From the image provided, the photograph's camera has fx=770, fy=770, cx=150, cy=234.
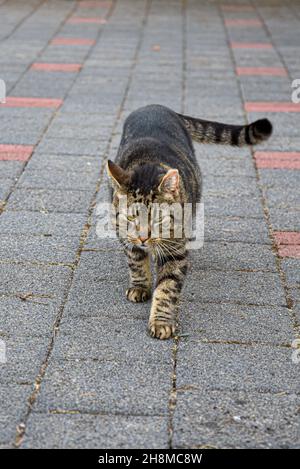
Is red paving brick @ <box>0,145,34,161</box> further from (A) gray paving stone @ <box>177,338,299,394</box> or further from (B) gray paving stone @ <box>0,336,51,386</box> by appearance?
(A) gray paving stone @ <box>177,338,299,394</box>

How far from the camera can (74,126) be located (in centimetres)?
752

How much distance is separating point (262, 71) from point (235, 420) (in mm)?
6780

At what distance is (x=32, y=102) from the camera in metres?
8.17

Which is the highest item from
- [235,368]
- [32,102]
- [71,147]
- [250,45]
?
[235,368]

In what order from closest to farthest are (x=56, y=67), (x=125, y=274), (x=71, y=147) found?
(x=125, y=274)
(x=71, y=147)
(x=56, y=67)

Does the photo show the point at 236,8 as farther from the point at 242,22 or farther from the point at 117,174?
the point at 117,174

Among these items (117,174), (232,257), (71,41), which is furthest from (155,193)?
(71,41)

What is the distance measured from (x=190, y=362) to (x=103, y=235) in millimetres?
1659

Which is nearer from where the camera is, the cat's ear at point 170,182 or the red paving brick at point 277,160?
the cat's ear at point 170,182

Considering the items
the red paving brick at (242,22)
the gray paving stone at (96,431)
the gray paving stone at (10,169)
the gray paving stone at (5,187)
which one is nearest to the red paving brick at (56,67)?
the gray paving stone at (10,169)

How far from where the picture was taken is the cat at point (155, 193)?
4152mm

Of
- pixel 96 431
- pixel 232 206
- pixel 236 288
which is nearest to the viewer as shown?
pixel 96 431

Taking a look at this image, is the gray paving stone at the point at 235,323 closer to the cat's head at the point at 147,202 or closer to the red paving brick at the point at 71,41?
the cat's head at the point at 147,202

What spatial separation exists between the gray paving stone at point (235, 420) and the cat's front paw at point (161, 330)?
508 millimetres
